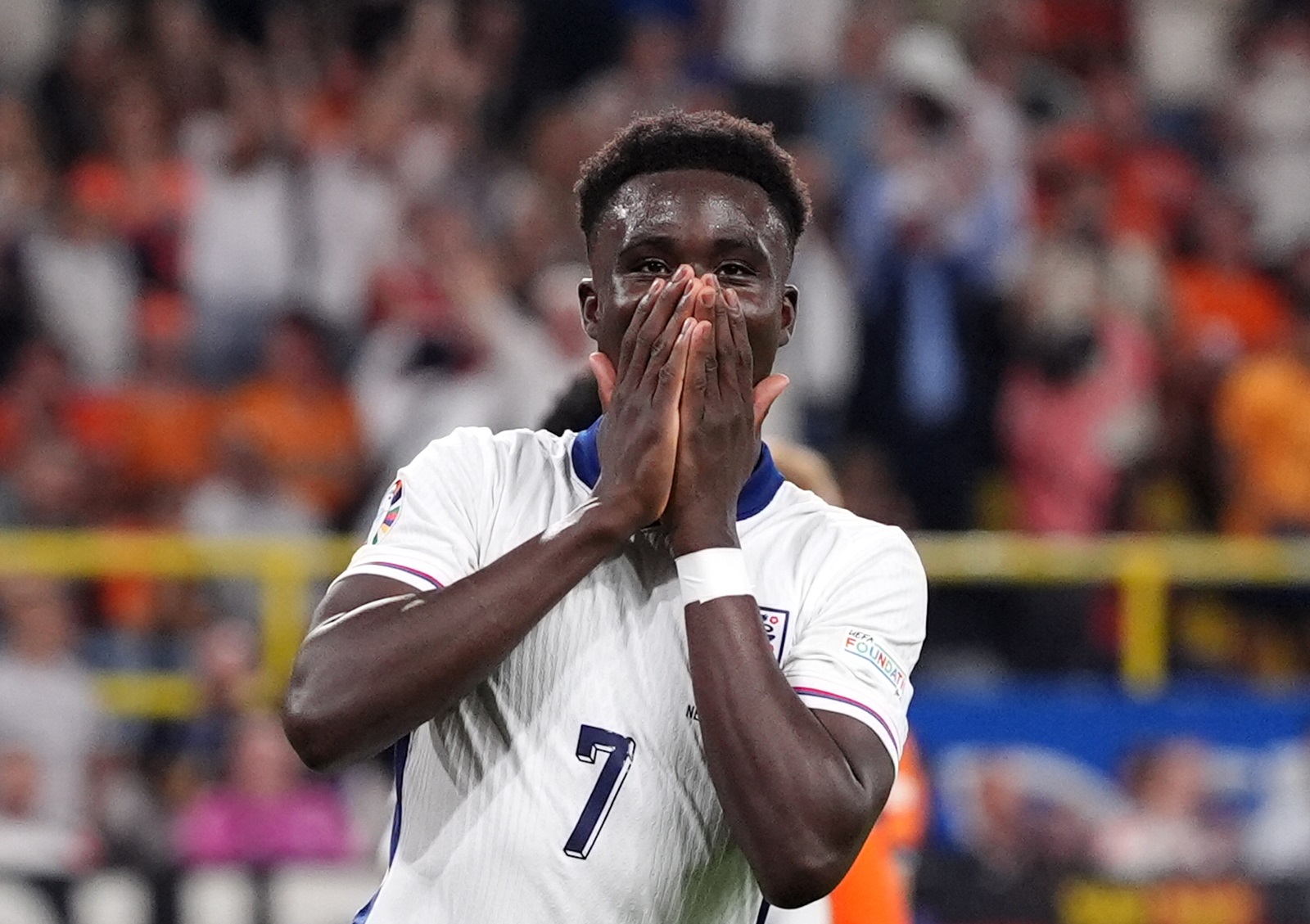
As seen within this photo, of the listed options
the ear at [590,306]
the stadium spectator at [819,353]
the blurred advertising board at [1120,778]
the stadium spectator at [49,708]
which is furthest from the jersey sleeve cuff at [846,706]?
the stadium spectator at [819,353]

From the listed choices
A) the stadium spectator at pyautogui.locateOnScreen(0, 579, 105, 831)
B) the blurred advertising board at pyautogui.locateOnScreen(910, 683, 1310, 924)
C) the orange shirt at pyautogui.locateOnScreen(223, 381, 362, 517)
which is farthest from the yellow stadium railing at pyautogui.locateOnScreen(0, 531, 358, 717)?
the blurred advertising board at pyautogui.locateOnScreen(910, 683, 1310, 924)

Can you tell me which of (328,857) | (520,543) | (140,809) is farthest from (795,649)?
(140,809)

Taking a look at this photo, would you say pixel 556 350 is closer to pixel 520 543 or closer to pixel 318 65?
pixel 318 65

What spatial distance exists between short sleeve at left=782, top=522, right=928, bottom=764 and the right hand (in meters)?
0.27

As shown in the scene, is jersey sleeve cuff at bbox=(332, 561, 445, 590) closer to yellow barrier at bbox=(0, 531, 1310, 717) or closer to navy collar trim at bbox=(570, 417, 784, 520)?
navy collar trim at bbox=(570, 417, 784, 520)

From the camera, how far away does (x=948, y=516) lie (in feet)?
31.6

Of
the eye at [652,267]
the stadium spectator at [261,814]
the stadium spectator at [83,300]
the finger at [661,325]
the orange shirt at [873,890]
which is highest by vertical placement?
the stadium spectator at [83,300]

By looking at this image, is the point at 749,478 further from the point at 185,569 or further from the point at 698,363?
the point at 185,569

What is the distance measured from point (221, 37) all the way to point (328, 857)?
4764mm

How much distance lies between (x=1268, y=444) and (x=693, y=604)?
7.92 meters

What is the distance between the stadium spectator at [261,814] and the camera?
7715mm

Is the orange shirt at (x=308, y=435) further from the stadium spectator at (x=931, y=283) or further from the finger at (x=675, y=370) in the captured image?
the finger at (x=675, y=370)

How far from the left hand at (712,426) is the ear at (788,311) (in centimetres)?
16

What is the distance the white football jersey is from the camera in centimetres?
260
